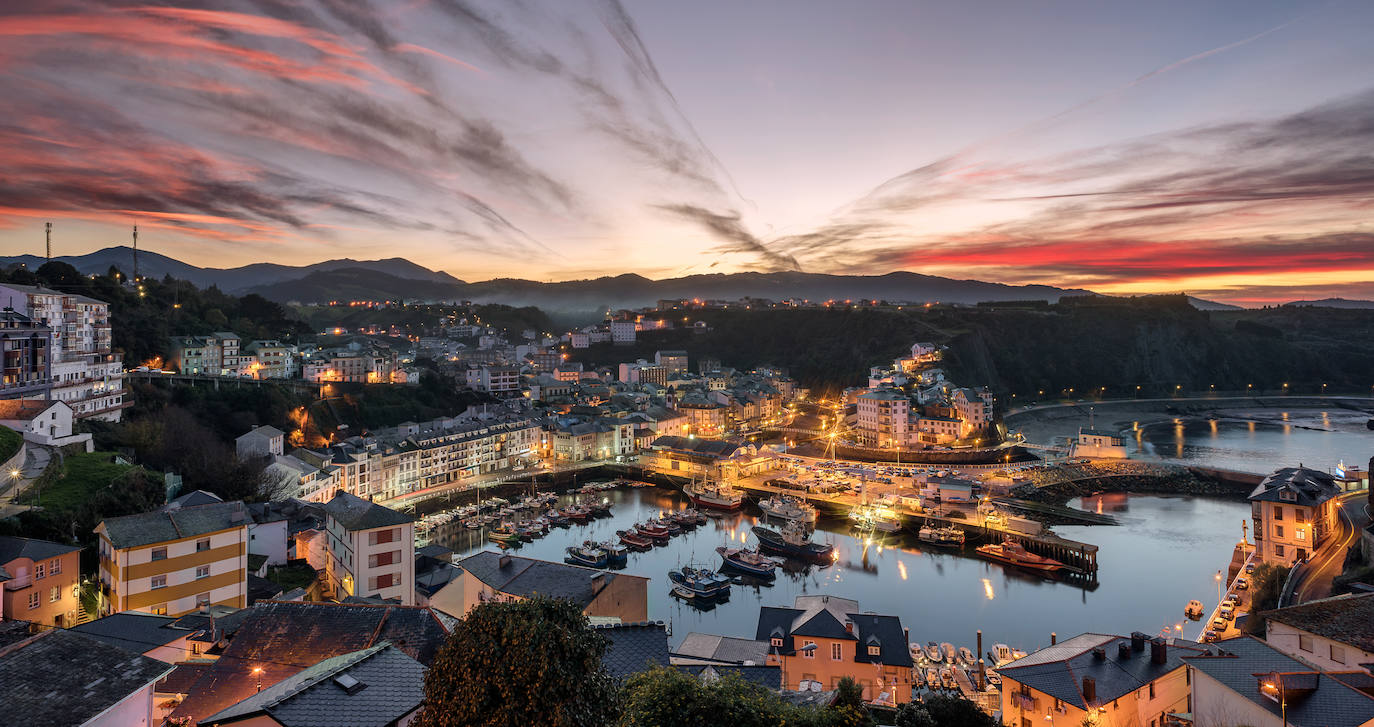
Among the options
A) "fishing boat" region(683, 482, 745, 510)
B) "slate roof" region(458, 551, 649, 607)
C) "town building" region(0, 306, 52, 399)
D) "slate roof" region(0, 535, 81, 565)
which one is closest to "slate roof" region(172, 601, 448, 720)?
"slate roof" region(458, 551, 649, 607)

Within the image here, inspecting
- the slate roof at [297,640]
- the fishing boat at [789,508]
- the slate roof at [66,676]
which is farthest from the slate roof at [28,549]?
the fishing boat at [789,508]

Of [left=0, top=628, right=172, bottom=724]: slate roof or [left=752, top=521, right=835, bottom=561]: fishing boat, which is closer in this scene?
[left=0, top=628, right=172, bottom=724]: slate roof

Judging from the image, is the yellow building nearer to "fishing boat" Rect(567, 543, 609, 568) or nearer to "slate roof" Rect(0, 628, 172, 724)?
"slate roof" Rect(0, 628, 172, 724)

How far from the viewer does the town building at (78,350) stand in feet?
60.9

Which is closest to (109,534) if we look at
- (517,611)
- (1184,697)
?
(517,611)

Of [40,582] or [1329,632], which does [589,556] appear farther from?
[1329,632]

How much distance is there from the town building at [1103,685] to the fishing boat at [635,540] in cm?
1446

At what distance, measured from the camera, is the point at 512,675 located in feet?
10.2

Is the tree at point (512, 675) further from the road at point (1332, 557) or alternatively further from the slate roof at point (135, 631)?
the road at point (1332, 557)

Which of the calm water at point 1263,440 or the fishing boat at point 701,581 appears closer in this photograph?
the fishing boat at point 701,581

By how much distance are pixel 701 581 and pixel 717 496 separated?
942 cm

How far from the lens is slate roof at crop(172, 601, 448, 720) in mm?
5691

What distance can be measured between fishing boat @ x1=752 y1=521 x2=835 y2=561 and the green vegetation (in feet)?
61.1

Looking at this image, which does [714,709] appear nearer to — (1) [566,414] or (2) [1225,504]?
(2) [1225,504]
